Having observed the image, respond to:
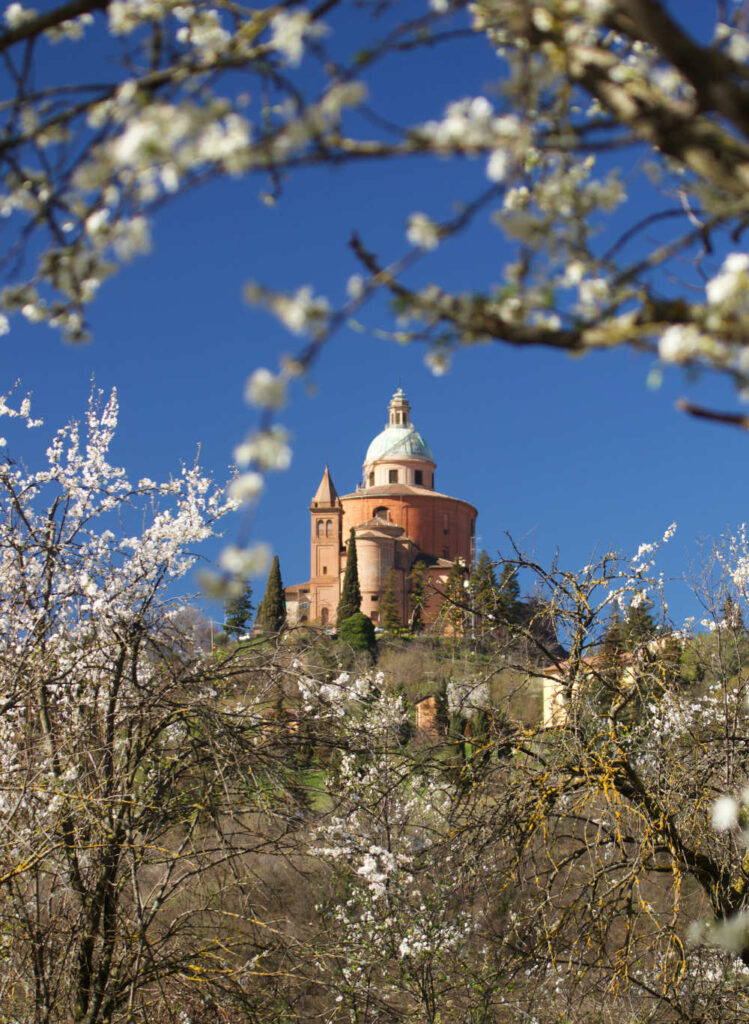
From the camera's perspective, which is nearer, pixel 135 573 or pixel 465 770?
pixel 465 770

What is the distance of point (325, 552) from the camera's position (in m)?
71.4

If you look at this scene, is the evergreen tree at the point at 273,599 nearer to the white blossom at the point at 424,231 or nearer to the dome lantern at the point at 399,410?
the dome lantern at the point at 399,410

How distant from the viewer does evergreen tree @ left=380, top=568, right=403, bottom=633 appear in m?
63.5

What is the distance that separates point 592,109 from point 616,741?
12.2 ft

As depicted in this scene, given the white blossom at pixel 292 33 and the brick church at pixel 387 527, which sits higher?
the brick church at pixel 387 527

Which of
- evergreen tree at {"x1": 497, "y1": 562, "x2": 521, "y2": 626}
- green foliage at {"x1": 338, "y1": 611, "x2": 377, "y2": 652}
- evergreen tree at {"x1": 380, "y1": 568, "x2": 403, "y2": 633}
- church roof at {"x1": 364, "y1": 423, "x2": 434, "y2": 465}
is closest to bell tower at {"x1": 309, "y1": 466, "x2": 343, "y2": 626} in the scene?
evergreen tree at {"x1": 380, "y1": 568, "x2": 403, "y2": 633}

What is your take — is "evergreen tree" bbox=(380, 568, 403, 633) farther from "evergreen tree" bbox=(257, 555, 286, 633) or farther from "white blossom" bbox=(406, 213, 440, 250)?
"white blossom" bbox=(406, 213, 440, 250)

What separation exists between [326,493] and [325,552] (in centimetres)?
434

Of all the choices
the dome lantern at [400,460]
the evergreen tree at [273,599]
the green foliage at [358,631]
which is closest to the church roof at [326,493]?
the dome lantern at [400,460]

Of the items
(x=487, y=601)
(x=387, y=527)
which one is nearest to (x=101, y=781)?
(x=487, y=601)

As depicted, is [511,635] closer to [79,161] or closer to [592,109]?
[592,109]

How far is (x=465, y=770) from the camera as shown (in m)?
6.40

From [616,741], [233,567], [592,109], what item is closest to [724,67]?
[233,567]

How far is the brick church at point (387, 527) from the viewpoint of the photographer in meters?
69.1
